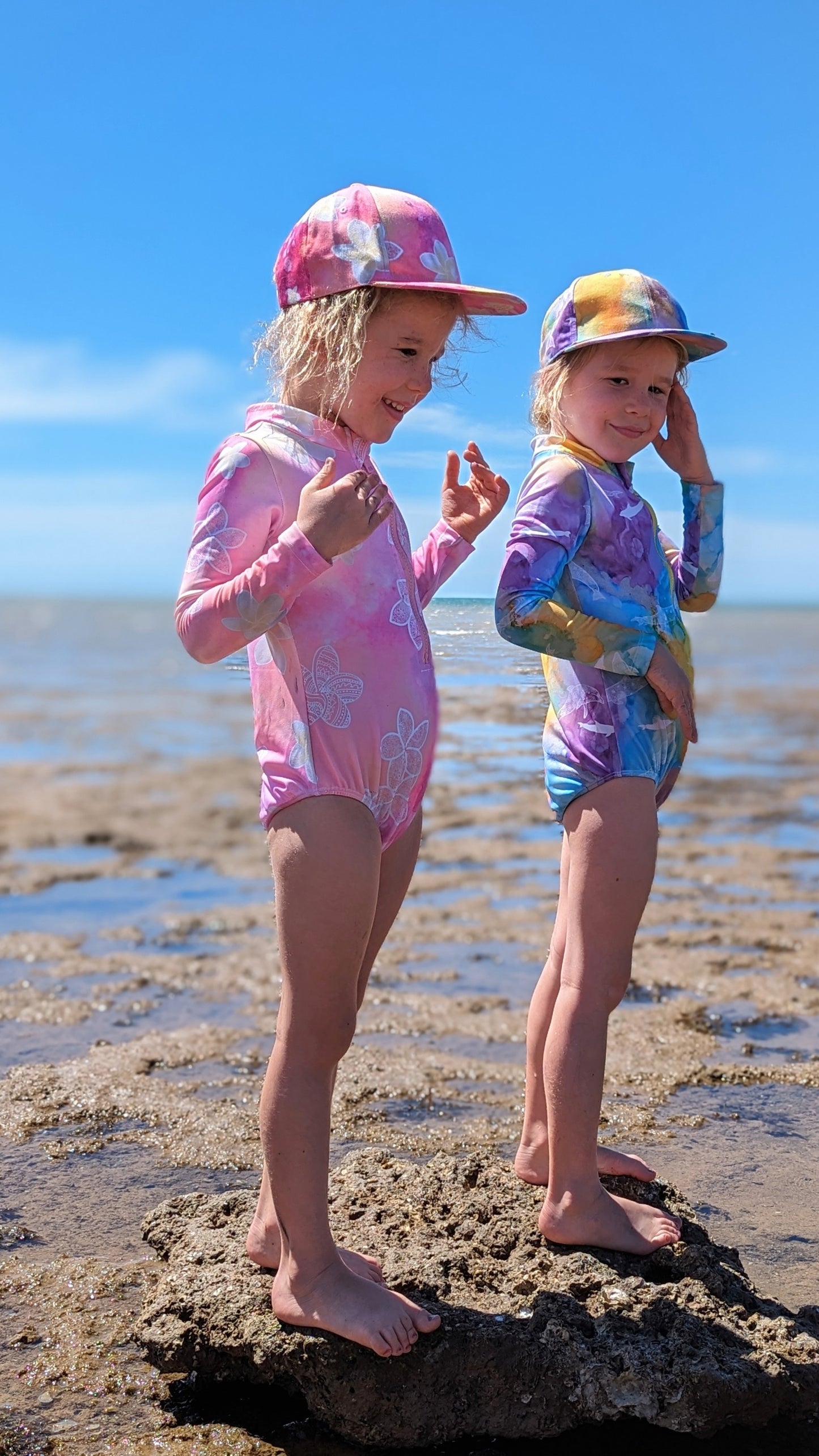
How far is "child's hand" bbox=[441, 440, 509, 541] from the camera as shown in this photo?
2609 mm

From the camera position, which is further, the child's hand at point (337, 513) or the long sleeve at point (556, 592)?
the long sleeve at point (556, 592)

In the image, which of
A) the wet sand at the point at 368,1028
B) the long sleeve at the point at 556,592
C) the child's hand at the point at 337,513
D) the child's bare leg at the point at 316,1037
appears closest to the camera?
the child's hand at the point at 337,513

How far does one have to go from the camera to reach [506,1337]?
2.13 m

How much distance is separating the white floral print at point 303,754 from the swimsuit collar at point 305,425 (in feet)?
1.65

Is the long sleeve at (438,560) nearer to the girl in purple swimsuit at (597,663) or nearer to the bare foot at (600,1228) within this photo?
the girl in purple swimsuit at (597,663)

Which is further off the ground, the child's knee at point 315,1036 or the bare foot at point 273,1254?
the child's knee at point 315,1036

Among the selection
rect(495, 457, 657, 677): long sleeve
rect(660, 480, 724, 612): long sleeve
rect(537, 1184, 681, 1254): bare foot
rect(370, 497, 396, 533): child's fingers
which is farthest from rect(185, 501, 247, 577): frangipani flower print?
rect(537, 1184, 681, 1254): bare foot

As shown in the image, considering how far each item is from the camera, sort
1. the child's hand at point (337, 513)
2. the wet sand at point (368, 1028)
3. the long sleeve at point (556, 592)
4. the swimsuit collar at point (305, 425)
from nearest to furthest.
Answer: the child's hand at point (337, 513)
the swimsuit collar at point (305, 425)
the long sleeve at point (556, 592)
the wet sand at point (368, 1028)

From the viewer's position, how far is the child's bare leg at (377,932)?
2.32 meters

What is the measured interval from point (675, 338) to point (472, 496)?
50 cm

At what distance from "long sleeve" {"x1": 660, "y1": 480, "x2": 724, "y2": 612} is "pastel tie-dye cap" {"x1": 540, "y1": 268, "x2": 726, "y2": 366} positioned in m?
0.31

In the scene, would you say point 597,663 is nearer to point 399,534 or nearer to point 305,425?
point 399,534

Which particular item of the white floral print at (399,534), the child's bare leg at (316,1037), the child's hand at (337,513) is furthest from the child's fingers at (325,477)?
the child's bare leg at (316,1037)

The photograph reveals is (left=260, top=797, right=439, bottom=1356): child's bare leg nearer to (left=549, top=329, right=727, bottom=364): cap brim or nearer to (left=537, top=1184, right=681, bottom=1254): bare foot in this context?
(left=537, top=1184, right=681, bottom=1254): bare foot
